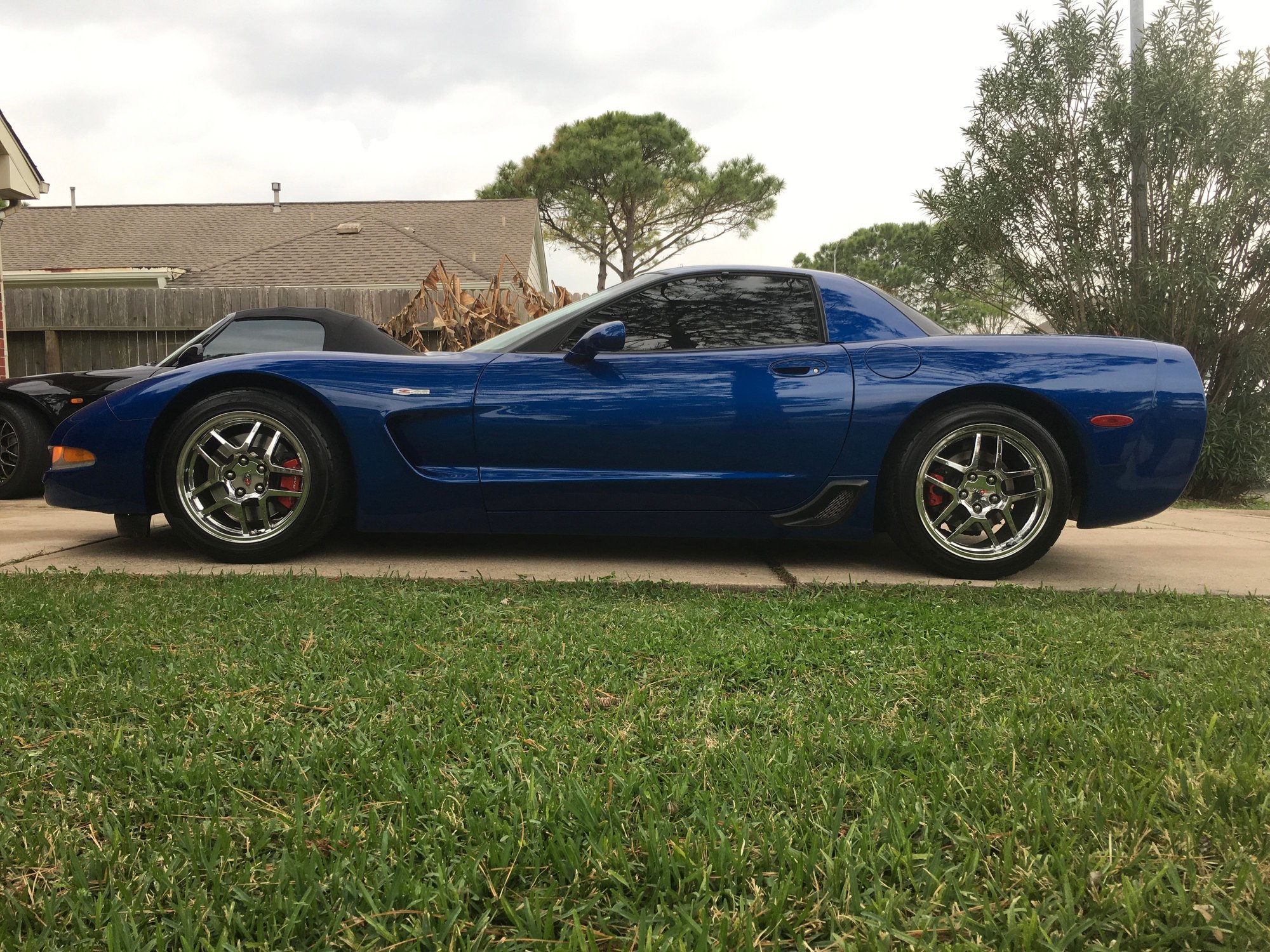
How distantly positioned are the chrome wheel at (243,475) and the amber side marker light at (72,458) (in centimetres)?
41

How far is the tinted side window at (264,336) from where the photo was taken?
5867mm

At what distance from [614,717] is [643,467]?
1840mm

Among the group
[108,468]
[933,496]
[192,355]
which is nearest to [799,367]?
[933,496]

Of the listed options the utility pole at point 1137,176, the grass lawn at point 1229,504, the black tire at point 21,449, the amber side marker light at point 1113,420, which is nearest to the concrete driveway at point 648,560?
the amber side marker light at point 1113,420

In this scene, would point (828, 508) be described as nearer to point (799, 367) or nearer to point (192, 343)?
point (799, 367)

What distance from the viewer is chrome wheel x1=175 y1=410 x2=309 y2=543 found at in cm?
368

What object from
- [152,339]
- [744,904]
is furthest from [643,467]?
[152,339]

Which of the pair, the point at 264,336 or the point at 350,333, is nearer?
the point at 350,333

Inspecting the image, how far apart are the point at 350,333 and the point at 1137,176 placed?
830 centimetres

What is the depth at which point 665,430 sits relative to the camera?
3.65 metres

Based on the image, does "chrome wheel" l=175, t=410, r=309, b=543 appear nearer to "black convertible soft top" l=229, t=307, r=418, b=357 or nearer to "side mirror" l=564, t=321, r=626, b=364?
"side mirror" l=564, t=321, r=626, b=364

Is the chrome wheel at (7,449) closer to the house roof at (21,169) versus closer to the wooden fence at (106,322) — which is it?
the wooden fence at (106,322)

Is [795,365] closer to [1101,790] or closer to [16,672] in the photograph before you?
[1101,790]

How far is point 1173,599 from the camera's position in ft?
10.7
